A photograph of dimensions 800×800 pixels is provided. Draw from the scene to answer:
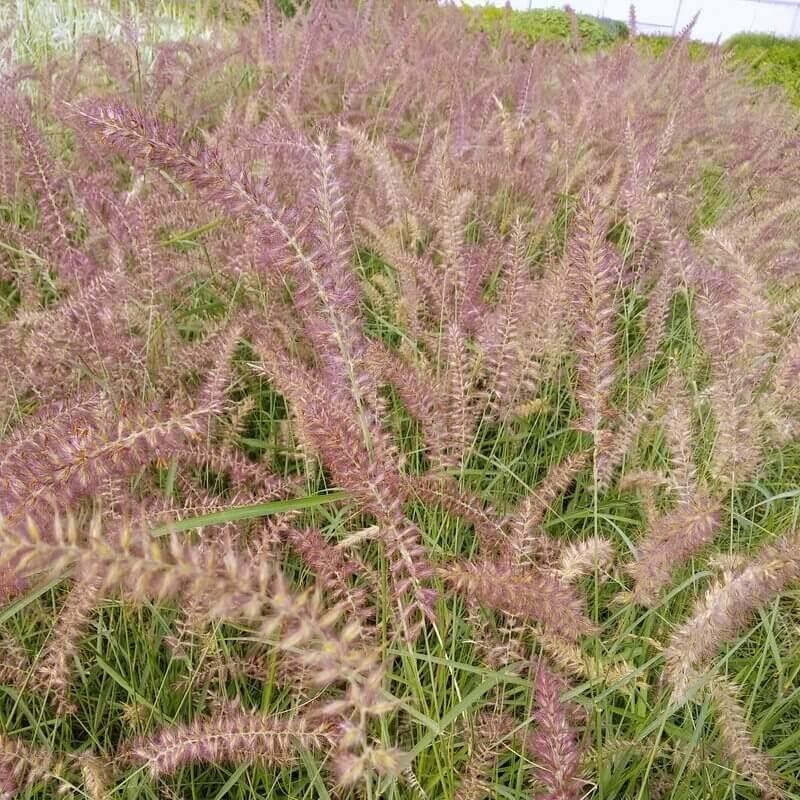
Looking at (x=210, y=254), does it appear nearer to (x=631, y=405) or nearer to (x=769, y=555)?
(x=631, y=405)

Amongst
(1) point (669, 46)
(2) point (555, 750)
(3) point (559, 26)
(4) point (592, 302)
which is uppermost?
(3) point (559, 26)

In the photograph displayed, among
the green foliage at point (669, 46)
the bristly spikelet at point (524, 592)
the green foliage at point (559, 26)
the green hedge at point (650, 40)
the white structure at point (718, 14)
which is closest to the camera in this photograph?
the bristly spikelet at point (524, 592)

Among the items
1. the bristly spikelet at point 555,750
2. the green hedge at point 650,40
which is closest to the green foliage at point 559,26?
the green hedge at point 650,40

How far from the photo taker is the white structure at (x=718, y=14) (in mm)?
16328

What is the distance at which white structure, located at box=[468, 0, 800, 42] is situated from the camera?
53.6ft

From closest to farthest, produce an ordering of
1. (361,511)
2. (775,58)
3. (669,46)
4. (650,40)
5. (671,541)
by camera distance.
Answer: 1. (671,541)
2. (361,511)
3. (669,46)
4. (650,40)
5. (775,58)

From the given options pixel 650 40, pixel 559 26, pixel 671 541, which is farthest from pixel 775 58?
pixel 671 541

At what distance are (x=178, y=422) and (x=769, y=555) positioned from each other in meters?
0.71

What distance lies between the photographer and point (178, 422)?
87 cm

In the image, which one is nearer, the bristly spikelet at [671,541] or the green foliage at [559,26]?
the bristly spikelet at [671,541]

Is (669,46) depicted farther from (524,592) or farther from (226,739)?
(226,739)

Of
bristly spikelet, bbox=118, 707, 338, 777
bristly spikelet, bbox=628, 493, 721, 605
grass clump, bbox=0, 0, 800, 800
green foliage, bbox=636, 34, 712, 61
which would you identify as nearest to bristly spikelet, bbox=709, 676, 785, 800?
grass clump, bbox=0, 0, 800, 800

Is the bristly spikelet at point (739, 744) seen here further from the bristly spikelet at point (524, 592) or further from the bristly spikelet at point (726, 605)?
the bristly spikelet at point (524, 592)

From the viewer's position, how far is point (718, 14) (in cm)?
1692
